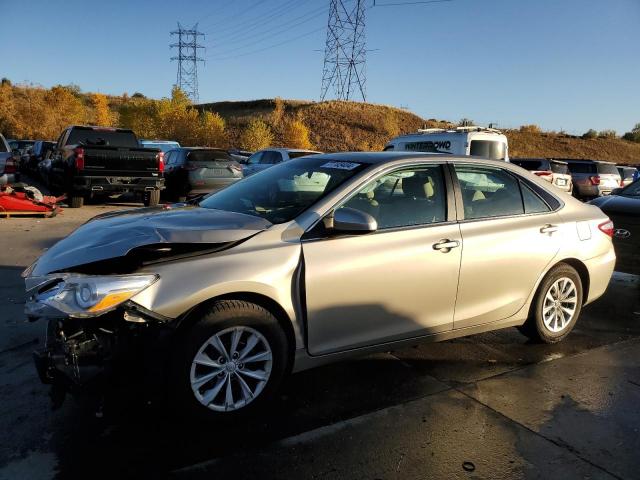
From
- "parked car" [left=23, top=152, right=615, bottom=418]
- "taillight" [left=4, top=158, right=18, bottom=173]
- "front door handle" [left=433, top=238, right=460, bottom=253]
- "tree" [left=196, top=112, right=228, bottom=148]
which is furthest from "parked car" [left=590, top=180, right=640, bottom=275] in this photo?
"tree" [left=196, top=112, right=228, bottom=148]

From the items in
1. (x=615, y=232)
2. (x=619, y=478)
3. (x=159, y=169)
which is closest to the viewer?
(x=619, y=478)

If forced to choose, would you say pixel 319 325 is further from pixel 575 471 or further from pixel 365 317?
pixel 575 471

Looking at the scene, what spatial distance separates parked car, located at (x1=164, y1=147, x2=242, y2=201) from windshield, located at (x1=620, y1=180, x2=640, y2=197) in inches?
376

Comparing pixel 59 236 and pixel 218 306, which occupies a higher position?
pixel 218 306

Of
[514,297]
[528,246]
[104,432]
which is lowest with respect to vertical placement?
[104,432]

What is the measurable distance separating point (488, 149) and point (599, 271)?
8127 mm

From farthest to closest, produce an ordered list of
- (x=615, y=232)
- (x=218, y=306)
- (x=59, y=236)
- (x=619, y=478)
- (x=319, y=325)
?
(x=59, y=236) < (x=615, y=232) < (x=319, y=325) < (x=218, y=306) < (x=619, y=478)

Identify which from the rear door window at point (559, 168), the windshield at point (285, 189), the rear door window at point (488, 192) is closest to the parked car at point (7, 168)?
the windshield at point (285, 189)

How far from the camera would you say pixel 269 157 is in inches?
630

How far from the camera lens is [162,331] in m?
2.83

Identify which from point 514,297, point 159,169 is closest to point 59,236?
point 159,169

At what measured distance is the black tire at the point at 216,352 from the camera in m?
2.88

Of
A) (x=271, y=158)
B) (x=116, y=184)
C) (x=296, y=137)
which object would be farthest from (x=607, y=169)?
(x=296, y=137)

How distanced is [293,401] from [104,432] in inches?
45.7
